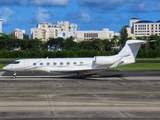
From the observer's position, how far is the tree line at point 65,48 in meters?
92.9

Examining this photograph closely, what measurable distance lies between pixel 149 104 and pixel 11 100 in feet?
25.0

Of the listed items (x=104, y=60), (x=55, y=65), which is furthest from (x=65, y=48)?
(x=104, y=60)

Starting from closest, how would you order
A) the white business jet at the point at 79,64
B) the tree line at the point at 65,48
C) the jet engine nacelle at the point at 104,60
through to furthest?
the jet engine nacelle at the point at 104,60 → the white business jet at the point at 79,64 → the tree line at the point at 65,48

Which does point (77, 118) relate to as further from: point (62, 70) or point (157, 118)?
point (62, 70)

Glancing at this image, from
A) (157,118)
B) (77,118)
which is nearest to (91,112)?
(77,118)

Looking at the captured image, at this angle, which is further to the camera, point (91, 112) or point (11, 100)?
point (11, 100)

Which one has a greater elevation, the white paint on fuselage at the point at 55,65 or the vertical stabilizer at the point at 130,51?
the vertical stabilizer at the point at 130,51

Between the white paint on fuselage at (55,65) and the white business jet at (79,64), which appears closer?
the white business jet at (79,64)

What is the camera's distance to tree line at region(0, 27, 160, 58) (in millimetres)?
92912

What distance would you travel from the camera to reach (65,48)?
170750 millimetres

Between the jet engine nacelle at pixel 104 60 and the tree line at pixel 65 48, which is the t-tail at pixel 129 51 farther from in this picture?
the tree line at pixel 65 48

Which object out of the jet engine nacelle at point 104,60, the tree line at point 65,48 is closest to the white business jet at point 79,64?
the jet engine nacelle at point 104,60

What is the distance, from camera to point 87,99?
1916 cm

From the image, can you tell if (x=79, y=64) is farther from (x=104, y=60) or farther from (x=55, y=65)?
(x=104, y=60)
